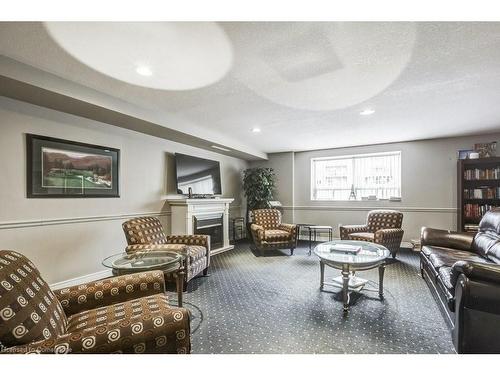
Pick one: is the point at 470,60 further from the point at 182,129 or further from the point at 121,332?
the point at 182,129

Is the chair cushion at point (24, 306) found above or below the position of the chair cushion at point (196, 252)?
above

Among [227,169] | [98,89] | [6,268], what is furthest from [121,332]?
[227,169]

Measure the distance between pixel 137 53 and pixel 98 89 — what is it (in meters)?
1.03

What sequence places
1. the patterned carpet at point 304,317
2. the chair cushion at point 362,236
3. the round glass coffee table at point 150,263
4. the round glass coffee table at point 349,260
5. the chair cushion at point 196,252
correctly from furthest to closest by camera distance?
the chair cushion at point 362,236
the chair cushion at point 196,252
the round glass coffee table at point 349,260
the round glass coffee table at point 150,263
the patterned carpet at point 304,317

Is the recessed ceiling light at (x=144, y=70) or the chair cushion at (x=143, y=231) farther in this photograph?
the chair cushion at (x=143, y=231)

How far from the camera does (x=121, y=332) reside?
1.08m

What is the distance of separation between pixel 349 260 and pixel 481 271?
1034 mm

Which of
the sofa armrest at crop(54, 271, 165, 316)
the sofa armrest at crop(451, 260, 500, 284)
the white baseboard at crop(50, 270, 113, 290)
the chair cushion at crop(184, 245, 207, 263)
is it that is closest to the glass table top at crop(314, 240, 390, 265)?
the sofa armrest at crop(451, 260, 500, 284)

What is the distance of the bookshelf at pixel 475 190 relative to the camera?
4.26 metres

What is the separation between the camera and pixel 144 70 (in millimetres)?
2145

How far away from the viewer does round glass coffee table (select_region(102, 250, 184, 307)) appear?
2086 mm

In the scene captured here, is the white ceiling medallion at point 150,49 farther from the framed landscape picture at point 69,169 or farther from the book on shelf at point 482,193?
the book on shelf at point 482,193

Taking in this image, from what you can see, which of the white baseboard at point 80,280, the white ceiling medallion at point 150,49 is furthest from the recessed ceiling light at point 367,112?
the white baseboard at point 80,280

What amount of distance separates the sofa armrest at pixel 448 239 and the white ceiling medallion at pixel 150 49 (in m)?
3.32
